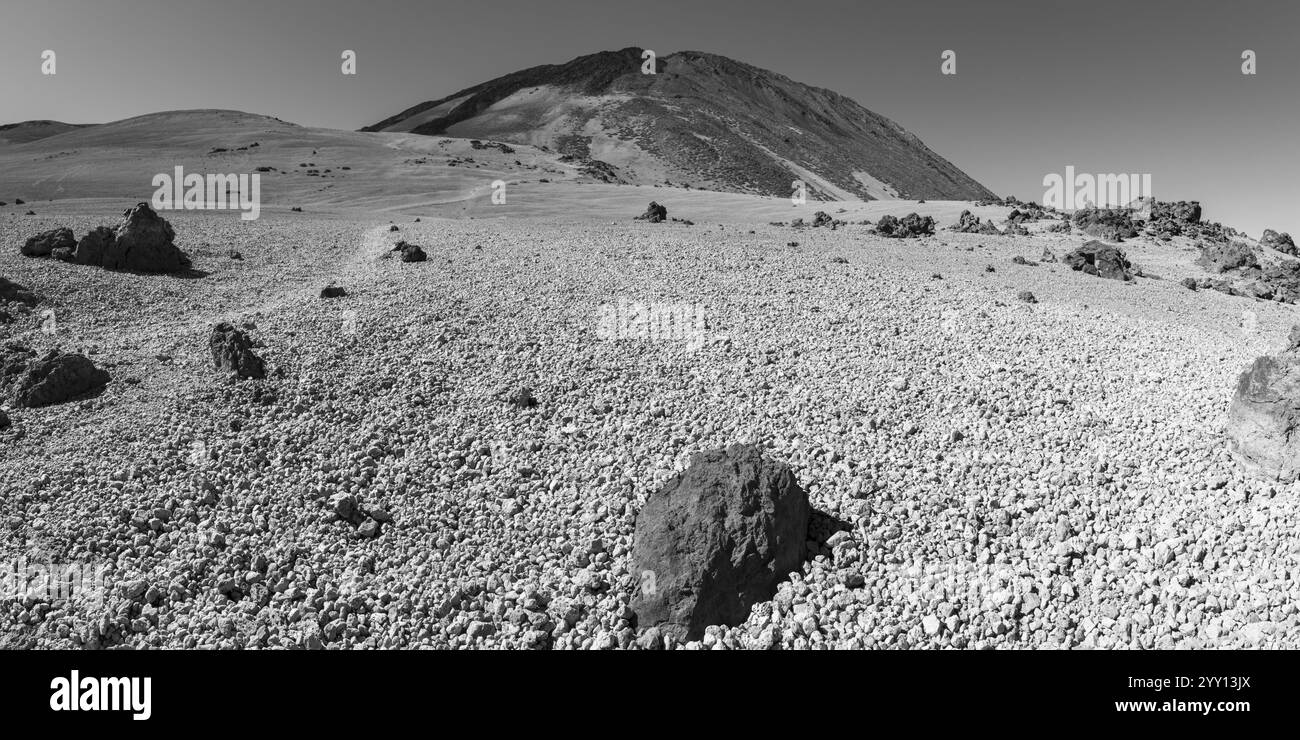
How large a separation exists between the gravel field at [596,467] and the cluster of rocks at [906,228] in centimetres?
1121

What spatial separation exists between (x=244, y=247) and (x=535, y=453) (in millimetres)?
15839

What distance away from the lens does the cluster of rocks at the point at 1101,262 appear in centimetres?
1941

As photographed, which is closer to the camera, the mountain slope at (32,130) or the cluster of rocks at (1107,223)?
the cluster of rocks at (1107,223)

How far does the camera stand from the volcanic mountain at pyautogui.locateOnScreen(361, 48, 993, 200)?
81750mm

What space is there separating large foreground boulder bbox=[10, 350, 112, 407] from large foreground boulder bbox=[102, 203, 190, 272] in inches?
278

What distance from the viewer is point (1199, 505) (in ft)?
22.3

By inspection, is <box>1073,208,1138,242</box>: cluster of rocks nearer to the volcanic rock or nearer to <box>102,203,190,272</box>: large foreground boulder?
<box>102,203,190,272</box>: large foreground boulder

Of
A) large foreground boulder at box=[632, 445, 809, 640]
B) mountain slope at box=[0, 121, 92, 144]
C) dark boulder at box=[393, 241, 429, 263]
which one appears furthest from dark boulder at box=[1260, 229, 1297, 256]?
mountain slope at box=[0, 121, 92, 144]

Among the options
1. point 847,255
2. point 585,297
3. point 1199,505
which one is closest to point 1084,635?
point 1199,505

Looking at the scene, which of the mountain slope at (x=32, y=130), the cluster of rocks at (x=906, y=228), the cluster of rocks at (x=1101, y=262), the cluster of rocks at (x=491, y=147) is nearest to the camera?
the cluster of rocks at (x=1101, y=262)

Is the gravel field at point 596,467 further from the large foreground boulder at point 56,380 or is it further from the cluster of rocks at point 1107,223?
the cluster of rocks at point 1107,223

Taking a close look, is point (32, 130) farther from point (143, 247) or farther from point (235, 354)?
point (235, 354)

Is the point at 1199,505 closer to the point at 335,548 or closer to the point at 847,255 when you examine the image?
the point at 335,548

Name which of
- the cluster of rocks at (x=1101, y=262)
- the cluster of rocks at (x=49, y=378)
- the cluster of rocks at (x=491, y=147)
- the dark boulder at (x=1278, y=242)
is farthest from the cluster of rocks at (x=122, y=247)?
the cluster of rocks at (x=491, y=147)
